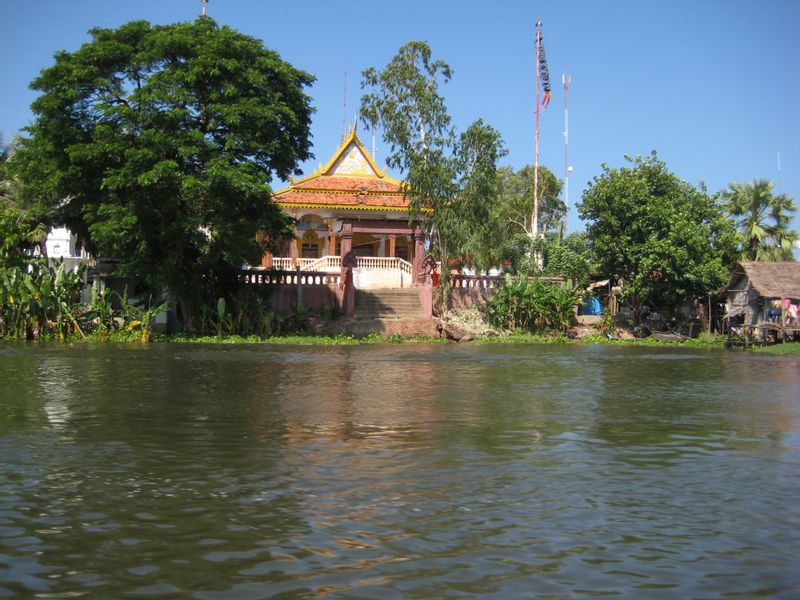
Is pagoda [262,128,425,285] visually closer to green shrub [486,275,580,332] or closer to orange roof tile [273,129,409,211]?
orange roof tile [273,129,409,211]

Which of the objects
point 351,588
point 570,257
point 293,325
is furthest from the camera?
point 570,257

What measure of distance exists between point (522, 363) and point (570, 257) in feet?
44.2

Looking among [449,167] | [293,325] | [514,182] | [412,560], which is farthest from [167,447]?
[514,182]

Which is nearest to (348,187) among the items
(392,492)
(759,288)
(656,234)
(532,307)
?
(532,307)

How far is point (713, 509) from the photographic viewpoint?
5645mm

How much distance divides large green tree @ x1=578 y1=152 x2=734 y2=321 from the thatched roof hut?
0.76m

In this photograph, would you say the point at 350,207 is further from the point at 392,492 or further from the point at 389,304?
the point at 392,492

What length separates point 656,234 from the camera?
28234 mm

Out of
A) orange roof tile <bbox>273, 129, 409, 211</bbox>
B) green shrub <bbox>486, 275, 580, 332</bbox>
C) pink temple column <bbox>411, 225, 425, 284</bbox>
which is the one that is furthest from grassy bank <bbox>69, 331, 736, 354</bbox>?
orange roof tile <bbox>273, 129, 409, 211</bbox>

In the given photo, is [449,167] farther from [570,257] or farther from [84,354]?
[84,354]

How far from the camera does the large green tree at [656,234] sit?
27844mm

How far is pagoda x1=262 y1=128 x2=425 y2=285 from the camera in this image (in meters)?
32.2

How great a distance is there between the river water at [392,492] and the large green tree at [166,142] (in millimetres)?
10451

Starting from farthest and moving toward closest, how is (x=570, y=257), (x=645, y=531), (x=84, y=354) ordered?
(x=570, y=257)
(x=84, y=354)
(x=645, y=531)
